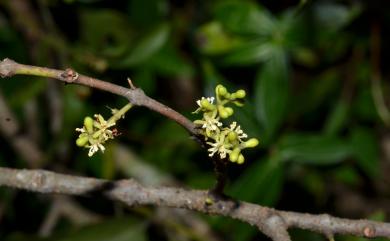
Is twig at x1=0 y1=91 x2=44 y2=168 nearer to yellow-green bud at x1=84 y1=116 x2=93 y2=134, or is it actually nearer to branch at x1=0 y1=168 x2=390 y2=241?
branch at x1=0 y1=168 x2=390 y2=241

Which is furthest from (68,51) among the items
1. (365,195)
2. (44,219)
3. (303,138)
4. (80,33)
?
(365,195)

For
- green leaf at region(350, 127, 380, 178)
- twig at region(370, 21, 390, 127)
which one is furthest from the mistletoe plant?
twig at region(370, 21, 390, 127)

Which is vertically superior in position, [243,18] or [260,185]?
[243,18]

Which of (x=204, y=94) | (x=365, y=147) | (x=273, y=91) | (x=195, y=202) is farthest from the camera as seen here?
(x=365, y=147)

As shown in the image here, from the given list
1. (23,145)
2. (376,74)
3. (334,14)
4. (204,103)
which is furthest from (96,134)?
(376,74)

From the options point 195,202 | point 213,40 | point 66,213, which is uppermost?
point 213,40

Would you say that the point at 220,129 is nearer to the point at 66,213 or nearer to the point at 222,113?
the point at 222,113
